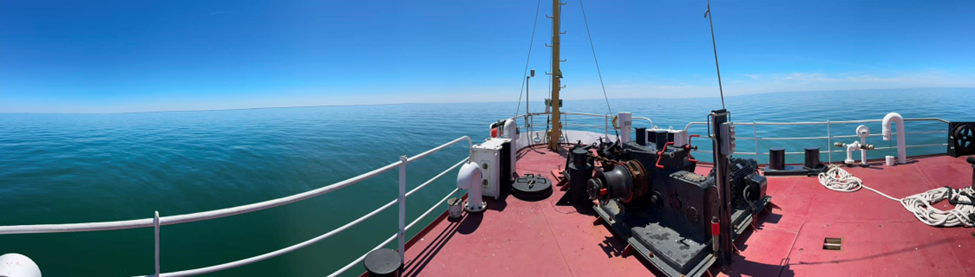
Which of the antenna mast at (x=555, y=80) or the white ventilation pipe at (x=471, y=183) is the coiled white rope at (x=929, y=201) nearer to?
the white ventilation pipe at (x=471, y=183)

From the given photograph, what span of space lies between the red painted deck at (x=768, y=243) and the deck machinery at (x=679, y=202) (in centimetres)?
18

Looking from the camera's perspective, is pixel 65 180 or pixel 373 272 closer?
pixel 373 272

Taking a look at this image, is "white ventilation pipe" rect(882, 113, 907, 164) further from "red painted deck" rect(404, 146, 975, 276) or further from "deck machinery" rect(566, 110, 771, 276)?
"deck machinery" rect(566, 110, 771, 276)

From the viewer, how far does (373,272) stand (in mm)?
2494

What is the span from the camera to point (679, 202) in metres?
3.11

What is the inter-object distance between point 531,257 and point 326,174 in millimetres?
13717

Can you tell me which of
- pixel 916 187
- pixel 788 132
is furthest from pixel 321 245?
pixel 788 132

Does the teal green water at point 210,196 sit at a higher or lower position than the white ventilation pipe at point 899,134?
lower

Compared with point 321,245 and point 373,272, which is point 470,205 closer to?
point 373,272

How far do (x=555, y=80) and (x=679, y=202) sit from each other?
6276 mm

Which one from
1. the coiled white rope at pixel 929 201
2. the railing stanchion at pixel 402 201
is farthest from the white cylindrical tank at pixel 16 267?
the coiled white rope at pixel 929 201

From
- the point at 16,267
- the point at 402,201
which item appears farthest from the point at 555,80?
the point at 16,267

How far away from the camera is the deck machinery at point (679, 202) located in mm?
2750

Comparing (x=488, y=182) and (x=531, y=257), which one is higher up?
(x=488, y=182)
